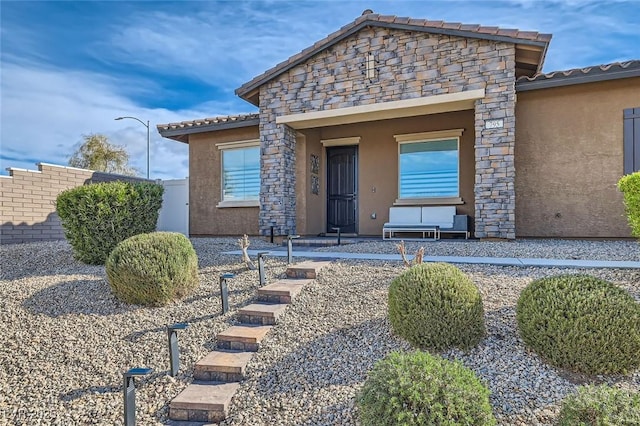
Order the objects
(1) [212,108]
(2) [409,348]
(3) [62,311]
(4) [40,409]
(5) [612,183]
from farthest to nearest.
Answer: (1) [212,108] → (5) [612,183] → (3) [62,311] → (2) [409,348] → (4) [40,409]

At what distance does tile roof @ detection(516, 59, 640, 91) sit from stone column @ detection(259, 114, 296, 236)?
542cm

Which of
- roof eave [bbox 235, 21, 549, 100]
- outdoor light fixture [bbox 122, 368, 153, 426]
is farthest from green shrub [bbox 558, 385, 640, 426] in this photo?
roof eave [bbox 235, 21, 549, 100]

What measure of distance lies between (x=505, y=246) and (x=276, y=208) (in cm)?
522

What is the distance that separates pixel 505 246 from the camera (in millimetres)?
6891

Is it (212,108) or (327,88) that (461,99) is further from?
(212,108)

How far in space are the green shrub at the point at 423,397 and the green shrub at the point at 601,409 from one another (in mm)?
434

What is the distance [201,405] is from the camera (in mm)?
2896

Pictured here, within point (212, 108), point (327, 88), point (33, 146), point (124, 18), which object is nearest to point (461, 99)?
point (327, 88)

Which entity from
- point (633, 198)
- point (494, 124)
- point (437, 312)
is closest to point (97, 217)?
point (437, 312)

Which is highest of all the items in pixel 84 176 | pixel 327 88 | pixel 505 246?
pixel 327 88

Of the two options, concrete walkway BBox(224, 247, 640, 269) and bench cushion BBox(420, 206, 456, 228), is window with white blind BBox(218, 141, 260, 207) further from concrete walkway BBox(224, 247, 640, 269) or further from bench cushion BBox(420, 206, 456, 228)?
concrete walkway BBox(224, 247, 640, 269)

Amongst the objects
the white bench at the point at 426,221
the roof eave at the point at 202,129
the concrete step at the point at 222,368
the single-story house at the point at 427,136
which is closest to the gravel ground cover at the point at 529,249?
the single-story house at the point at 427,136

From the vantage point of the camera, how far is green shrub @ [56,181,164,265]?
649cm

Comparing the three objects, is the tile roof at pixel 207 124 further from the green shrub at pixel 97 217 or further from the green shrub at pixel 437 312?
the green shrub at pixel 437 312
